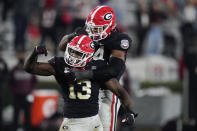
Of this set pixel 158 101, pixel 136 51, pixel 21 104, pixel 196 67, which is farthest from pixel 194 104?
pixel 136 51

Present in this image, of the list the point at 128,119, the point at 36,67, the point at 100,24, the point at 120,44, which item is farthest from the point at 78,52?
the point at 128,119

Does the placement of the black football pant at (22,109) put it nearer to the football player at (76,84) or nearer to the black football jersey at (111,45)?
the black football jersey at (111,45)

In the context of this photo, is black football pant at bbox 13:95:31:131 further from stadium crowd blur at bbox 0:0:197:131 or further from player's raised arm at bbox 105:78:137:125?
player's raised arm at bbox 105:78:137:125

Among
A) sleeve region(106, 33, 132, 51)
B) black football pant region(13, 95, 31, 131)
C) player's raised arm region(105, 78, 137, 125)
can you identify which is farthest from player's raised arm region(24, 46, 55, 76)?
black football pant region(13, 95, 31, 131)

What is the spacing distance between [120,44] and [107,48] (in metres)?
0.17

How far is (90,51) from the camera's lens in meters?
6.26

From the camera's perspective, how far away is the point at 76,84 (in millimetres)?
6309

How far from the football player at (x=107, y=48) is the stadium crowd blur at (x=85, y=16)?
198 inches

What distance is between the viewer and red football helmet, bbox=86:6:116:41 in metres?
6.63

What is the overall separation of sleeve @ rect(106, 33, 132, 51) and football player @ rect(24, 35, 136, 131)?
0.45m

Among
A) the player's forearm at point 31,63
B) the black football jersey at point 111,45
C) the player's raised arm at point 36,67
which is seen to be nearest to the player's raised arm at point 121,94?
the black football jersey at point 111,45

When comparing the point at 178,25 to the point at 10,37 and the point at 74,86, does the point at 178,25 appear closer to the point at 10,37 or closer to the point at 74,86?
the point at 10,37

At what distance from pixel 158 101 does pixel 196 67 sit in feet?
7.75

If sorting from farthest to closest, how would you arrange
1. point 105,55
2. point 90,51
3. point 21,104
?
point 21,104, point 105,55, point 90,51
